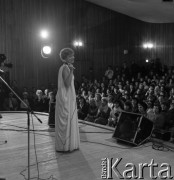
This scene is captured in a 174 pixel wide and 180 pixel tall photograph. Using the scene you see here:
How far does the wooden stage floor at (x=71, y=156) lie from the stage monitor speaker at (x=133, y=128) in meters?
0.09

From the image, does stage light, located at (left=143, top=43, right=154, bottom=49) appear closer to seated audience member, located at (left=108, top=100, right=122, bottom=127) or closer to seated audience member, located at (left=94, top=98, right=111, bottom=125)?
seated audience member, located at (left=94, top=98, right=111, bottom=125)

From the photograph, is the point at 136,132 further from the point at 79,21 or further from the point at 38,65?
the point at 79,21

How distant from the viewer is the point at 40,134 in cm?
411

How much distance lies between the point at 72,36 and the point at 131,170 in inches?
352

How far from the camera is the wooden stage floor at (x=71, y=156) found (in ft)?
8.80

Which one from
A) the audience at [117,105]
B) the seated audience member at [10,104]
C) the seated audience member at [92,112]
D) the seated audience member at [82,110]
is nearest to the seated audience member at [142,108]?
the audience at [117,105]

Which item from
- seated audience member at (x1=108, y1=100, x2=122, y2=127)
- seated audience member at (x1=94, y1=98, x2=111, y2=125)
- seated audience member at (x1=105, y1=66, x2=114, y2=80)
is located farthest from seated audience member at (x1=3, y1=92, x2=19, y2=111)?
seated audience member at (x1=105, y1=66, x2=114, y2=80)

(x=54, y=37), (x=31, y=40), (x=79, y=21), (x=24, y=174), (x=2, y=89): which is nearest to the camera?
(x=24, y=174)

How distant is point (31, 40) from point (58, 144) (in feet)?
24.0

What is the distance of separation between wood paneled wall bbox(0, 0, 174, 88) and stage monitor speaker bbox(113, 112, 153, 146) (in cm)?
678

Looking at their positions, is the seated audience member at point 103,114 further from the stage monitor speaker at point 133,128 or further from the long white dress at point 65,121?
the long white dress at point 65,121

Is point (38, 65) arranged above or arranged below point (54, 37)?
below

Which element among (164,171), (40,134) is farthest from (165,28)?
(164,171)

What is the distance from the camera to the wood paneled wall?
9688 mm
